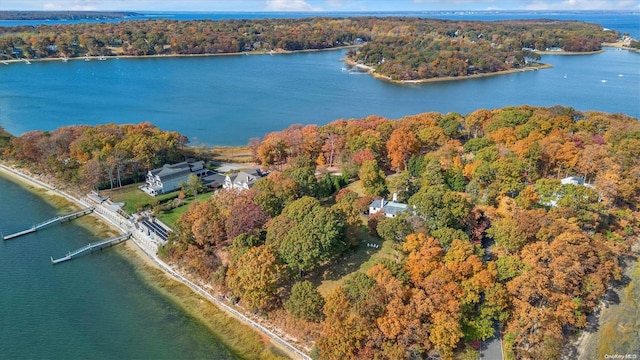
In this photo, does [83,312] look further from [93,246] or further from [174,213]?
[174,213]

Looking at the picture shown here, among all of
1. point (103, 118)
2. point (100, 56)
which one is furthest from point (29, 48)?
point (103, 118)

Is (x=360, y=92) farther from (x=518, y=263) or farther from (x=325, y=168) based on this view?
(x=518, y=263)

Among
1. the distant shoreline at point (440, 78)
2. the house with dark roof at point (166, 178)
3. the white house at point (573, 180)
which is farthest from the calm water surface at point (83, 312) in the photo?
the distant shoreline at point (440, 78)

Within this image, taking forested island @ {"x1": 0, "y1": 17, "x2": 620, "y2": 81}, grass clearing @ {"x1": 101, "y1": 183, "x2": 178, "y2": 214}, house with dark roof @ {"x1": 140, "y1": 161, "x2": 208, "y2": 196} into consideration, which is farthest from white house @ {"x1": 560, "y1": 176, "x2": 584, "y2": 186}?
forested island @ {"x1": 0, "y1": 17, "x2": 620, "y2": 81}

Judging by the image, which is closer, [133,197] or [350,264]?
[350,264]

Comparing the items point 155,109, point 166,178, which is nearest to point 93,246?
point 166,178

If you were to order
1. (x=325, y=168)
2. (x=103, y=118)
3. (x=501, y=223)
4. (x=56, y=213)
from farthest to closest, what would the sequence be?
(x=103, y=118) < (x=325, y=168) < (x=56, y=213) < (x=501, y=223)
